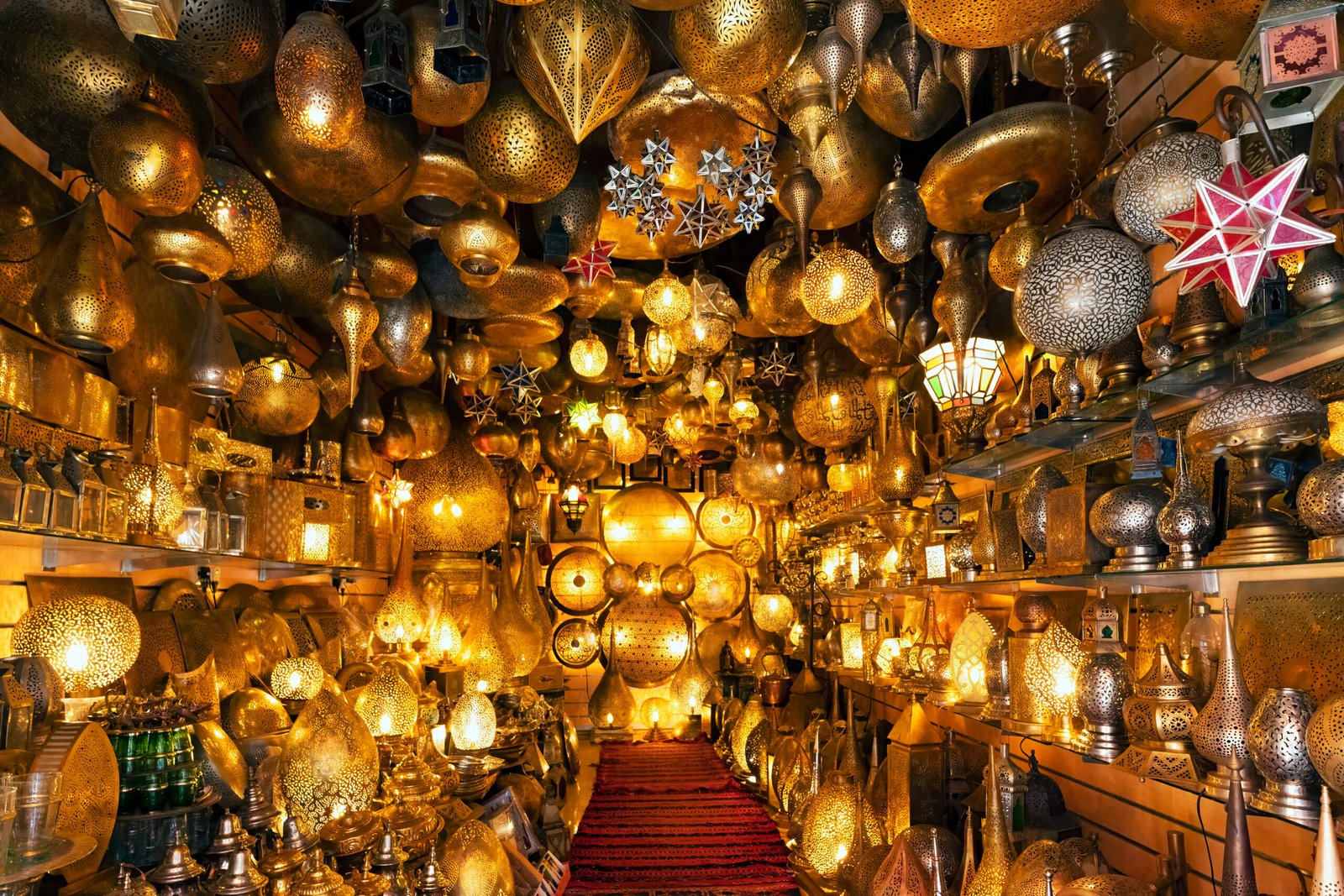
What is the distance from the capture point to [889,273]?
136 inches

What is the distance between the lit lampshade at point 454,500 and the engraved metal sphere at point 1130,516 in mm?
4512

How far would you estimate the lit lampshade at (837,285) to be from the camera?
7.82ft

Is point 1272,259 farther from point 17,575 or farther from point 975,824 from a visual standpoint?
point 17,575

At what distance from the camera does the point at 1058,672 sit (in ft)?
6.79

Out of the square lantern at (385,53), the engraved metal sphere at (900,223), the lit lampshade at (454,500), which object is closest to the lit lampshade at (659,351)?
the engraved metal sphere at (900,223)

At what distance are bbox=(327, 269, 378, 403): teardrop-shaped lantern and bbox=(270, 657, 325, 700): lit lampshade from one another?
1037mm

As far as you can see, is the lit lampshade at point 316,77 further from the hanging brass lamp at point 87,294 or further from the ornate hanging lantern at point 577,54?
the hanging brass lamp at point 87,294

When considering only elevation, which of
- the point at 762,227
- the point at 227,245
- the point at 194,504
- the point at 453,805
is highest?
the point at 762,227

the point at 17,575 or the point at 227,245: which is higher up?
the point at 227,245

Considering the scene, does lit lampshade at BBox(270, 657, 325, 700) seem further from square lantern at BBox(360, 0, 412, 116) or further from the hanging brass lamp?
square lantern at BBox(360, 0, 412, 116)

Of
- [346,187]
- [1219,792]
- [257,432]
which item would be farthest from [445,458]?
[1219,792]

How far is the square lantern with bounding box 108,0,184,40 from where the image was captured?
1230mm

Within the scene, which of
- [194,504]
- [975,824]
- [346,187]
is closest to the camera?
[346,187]

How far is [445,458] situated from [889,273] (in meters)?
3.35
